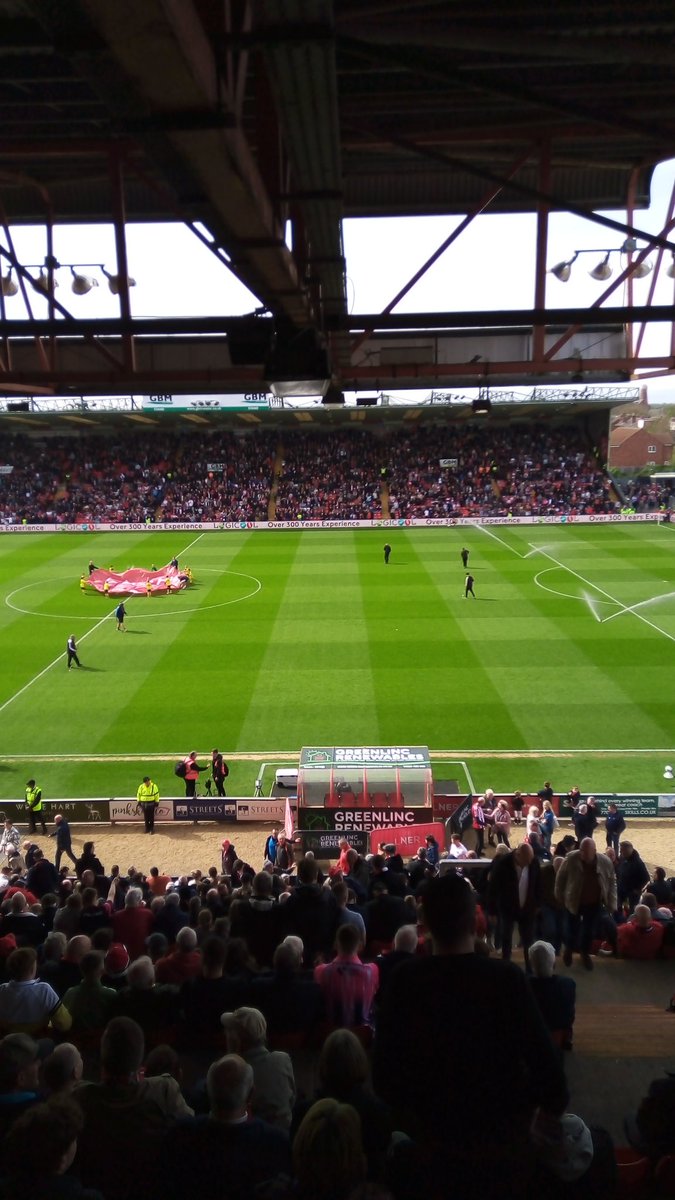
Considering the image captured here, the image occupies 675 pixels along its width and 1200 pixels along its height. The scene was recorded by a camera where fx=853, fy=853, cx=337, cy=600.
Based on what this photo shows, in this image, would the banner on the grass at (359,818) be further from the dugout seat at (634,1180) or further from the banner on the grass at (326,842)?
the dugout seat at (634,1180)

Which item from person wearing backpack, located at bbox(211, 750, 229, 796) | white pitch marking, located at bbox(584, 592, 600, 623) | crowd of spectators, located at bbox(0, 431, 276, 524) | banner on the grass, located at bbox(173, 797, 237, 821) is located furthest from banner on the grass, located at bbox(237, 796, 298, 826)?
crowd of spectators, located at bbox(0, 431, 276, 524)

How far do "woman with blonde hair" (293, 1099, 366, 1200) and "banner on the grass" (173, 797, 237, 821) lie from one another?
1411 centimetres

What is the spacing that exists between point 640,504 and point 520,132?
52990mm

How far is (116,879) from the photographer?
10922 mm

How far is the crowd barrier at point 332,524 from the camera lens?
5494cm

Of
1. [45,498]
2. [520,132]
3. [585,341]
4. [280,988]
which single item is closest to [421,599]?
[585,341]

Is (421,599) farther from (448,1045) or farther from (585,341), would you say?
(448,1045)

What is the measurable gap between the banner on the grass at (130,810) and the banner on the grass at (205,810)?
0.16 m

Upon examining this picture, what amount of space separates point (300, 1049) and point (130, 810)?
1189 cm

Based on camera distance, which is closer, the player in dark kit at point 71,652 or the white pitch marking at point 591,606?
the player in dark kit at point 71,652

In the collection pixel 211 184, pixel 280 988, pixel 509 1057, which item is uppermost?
pixel 211 184

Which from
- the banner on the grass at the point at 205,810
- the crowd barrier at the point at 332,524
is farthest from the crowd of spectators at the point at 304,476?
the banner on the grass at the point at 205,810

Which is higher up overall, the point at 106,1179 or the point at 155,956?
the point at 106,1179

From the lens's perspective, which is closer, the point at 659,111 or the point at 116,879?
the point at 659,111
